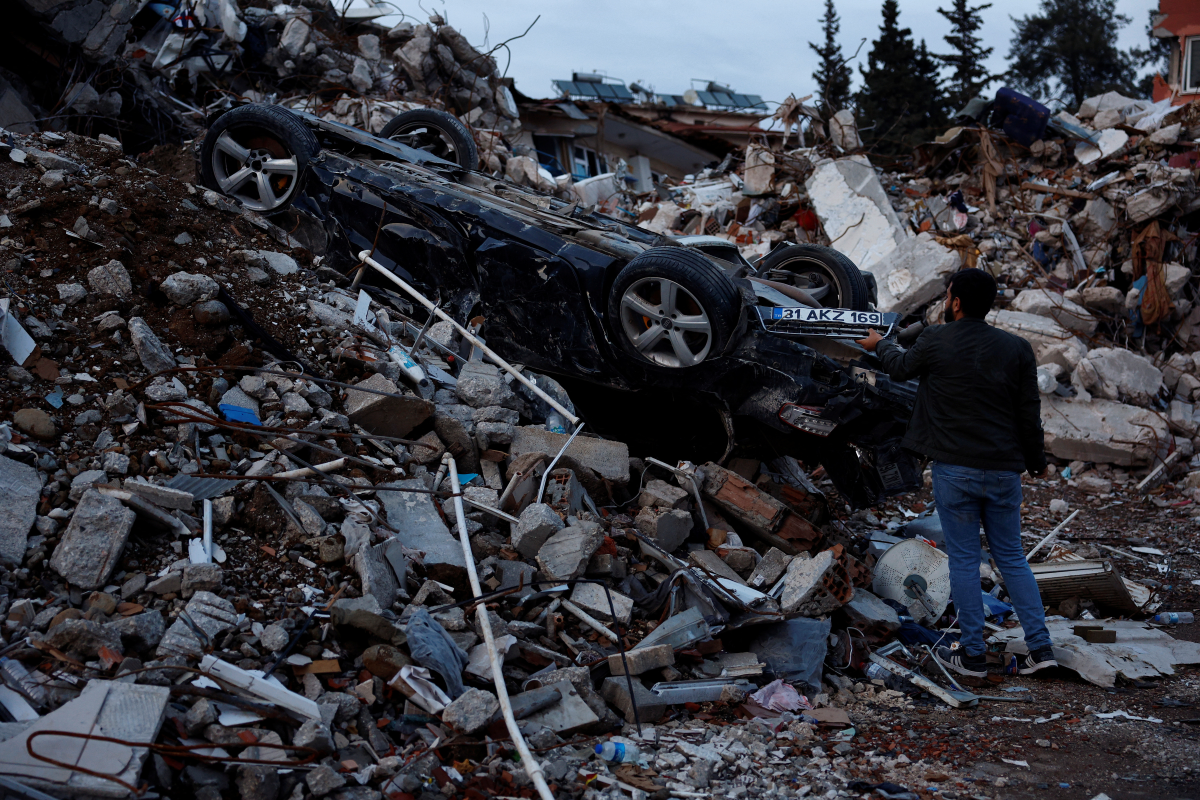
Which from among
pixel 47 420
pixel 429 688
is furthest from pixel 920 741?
pixel 47 420

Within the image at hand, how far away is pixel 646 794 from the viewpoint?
286 centimetres

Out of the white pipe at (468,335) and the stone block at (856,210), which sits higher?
the stone block at (856,210)

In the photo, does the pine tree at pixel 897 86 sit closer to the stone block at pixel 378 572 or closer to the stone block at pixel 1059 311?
the stone block at pixel 1059 311

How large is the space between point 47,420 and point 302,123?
136 inches

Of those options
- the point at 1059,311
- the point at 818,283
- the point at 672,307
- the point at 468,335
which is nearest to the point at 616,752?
the point at 672,307

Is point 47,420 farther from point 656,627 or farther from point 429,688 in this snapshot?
point 656,627

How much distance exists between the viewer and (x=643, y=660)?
3.58 m

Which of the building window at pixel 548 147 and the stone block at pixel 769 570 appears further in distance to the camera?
the building window at pixel 548 147

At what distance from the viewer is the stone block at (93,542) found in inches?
123

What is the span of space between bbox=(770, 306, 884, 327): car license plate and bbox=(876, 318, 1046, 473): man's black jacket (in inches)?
17.3

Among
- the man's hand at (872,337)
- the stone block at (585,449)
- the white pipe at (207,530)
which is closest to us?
the white pipe at (207,530)

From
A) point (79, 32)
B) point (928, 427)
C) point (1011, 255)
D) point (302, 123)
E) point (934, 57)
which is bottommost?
point (928, 427)

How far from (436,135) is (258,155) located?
6.67 ft

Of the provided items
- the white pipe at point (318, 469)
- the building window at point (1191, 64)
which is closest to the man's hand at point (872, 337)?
the white pipe at point (318, 469)
